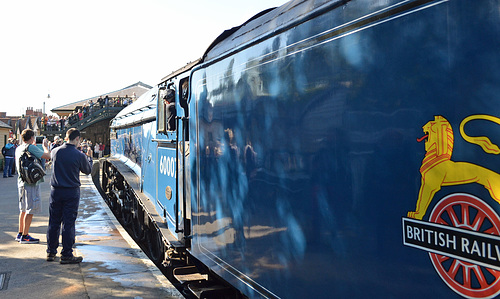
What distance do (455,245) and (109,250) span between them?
5.92m

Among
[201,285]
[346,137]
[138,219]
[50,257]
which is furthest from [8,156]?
[346,137]

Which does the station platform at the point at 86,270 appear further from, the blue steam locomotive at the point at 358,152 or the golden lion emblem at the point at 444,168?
the golden lion emblem at the point at 444,168

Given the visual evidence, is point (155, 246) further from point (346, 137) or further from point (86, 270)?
point (346, 137)

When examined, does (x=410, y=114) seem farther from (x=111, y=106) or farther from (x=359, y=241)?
(x=111, y=106)

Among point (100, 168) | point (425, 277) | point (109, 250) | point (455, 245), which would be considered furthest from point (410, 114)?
point (100, 168)

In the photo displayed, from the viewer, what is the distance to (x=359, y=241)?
216cm

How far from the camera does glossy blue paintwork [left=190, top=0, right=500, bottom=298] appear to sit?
1712 millimetres

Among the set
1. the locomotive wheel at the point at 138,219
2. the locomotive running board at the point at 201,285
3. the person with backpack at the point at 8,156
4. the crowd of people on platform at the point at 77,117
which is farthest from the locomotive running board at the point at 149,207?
the crowd of people on platform at the point at 77,117

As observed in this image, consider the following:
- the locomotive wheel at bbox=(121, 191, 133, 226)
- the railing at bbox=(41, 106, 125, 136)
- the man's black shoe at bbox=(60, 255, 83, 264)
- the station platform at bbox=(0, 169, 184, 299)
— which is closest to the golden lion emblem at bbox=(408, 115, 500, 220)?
the station platform at bbox=(0, 169, 184, 299)

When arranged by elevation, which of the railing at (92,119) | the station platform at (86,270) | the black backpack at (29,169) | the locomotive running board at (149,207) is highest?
the railing at (92,119)

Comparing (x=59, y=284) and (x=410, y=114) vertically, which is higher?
(x=410, y=114)

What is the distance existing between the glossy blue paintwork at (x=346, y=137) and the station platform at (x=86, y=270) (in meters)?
1.82

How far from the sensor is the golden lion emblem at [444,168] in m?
1.58

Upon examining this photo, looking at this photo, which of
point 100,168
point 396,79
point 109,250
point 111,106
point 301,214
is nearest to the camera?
point 396,79
